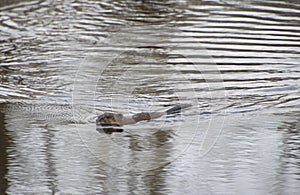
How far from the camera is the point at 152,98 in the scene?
7.04 metres

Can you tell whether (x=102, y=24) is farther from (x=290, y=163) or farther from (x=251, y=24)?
(x=290, y=163)

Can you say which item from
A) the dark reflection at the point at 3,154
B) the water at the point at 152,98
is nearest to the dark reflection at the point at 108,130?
the water at the point at 152,98

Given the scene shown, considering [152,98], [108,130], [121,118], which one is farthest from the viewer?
[152,98]

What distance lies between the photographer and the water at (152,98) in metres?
5.37

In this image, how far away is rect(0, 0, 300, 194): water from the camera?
5367 mm

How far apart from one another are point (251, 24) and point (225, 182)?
5.20 m

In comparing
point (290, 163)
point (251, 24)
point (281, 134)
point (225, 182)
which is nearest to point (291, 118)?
point (281, 134)

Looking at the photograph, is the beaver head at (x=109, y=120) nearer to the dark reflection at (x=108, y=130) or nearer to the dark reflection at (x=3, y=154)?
the dark reflection at (x=108, y=130)

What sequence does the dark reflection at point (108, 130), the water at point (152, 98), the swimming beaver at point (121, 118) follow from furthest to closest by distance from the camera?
the swimming beaver at point (121, 118) → the dark reflection at point (108, 130) → the water at point (152, 98)

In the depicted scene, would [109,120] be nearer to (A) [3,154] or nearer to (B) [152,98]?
(B) [152,98]

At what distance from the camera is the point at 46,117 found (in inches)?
260

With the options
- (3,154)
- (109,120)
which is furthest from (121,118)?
(3,154)

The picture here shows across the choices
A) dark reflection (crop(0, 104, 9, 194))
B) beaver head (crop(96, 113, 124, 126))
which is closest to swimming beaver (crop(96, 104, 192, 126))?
beaver head (crop(96, 113, 124, 126))

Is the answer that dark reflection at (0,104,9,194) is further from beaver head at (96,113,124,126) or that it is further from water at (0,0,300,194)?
beaver head at (96,113,124,126)
